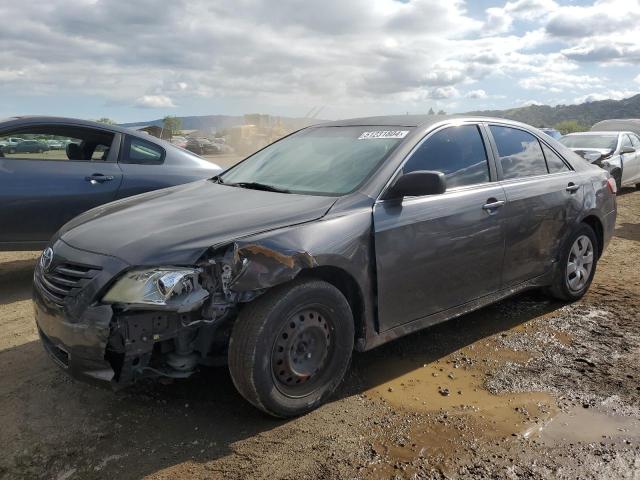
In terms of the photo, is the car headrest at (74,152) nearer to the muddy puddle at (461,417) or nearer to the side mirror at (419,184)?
the side mirror at (419,184)

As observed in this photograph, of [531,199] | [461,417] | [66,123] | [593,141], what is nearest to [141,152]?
[66,123]

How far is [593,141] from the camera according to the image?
1291 cm

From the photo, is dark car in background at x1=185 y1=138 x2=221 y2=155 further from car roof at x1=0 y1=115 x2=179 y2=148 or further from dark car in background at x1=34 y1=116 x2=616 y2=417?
dark car in background at x1=34 y1=116 x2=616 y2=417

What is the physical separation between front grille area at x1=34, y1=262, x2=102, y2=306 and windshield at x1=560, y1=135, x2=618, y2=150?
12.0m

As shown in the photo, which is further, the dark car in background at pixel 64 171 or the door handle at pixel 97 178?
the door handle at pixel 97 178

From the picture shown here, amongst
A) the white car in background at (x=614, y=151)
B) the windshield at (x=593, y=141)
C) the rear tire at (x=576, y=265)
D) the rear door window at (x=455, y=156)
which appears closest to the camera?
the rear door window at (x=455, y=156)

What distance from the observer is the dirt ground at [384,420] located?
105 inches

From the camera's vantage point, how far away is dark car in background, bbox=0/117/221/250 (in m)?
5.20

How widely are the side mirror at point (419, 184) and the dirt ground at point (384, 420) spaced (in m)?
1.20

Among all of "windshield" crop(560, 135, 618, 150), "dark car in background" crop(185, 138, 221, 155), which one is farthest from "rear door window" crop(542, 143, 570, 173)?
"dark car in background" crop(185, 138, 221, 155)

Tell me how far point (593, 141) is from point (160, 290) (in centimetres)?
1271

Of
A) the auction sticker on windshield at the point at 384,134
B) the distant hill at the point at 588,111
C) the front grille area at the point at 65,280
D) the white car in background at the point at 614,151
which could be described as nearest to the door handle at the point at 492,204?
the auction sticker on windshield at the point at 384,134

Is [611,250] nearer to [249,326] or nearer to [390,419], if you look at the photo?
[390,419]

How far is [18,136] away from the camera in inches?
210
